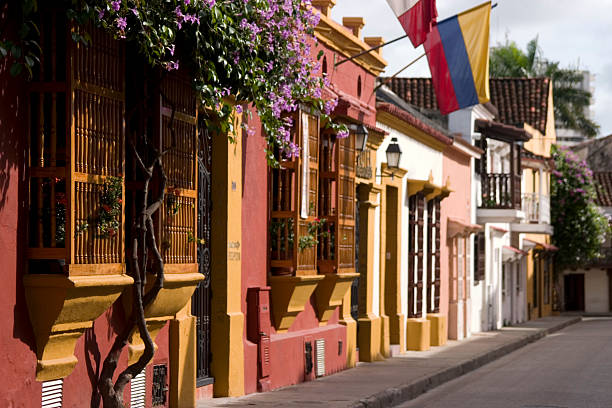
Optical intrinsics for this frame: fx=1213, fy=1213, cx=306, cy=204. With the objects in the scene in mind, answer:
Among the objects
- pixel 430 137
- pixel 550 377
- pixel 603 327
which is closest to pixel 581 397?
pixel 550 377

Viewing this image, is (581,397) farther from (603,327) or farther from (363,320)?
(603,327)

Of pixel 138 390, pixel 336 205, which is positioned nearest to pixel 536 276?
pixel 336 205

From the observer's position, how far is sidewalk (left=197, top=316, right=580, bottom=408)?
13.3 meters

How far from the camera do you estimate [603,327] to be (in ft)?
135

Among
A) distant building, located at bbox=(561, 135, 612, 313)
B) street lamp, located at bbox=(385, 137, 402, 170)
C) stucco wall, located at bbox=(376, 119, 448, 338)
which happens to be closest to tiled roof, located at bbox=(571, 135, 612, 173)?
distant building, located at bbox=(561, 135, 612, 313)

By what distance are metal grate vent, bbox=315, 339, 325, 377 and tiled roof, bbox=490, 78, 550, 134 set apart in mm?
28961

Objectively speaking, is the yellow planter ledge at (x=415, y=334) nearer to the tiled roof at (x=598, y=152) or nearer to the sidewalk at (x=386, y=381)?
the sidewalk at (x=386, y=381)

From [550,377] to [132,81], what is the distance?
10.6 m

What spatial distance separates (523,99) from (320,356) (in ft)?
100

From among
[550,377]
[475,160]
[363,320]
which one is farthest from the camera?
[475,160]

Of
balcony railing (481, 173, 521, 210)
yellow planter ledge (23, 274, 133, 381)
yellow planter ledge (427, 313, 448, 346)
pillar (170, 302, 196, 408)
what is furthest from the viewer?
balcony railing (481, 173, 521, 210)

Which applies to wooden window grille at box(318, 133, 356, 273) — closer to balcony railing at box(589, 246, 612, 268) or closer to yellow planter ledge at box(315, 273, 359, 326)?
yellow planter ledge at box(315, 273, 359, 326)

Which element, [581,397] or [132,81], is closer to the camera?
[132,81]

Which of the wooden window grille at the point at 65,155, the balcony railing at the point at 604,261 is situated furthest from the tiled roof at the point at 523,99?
the wooden window grille at the point at 65,155
